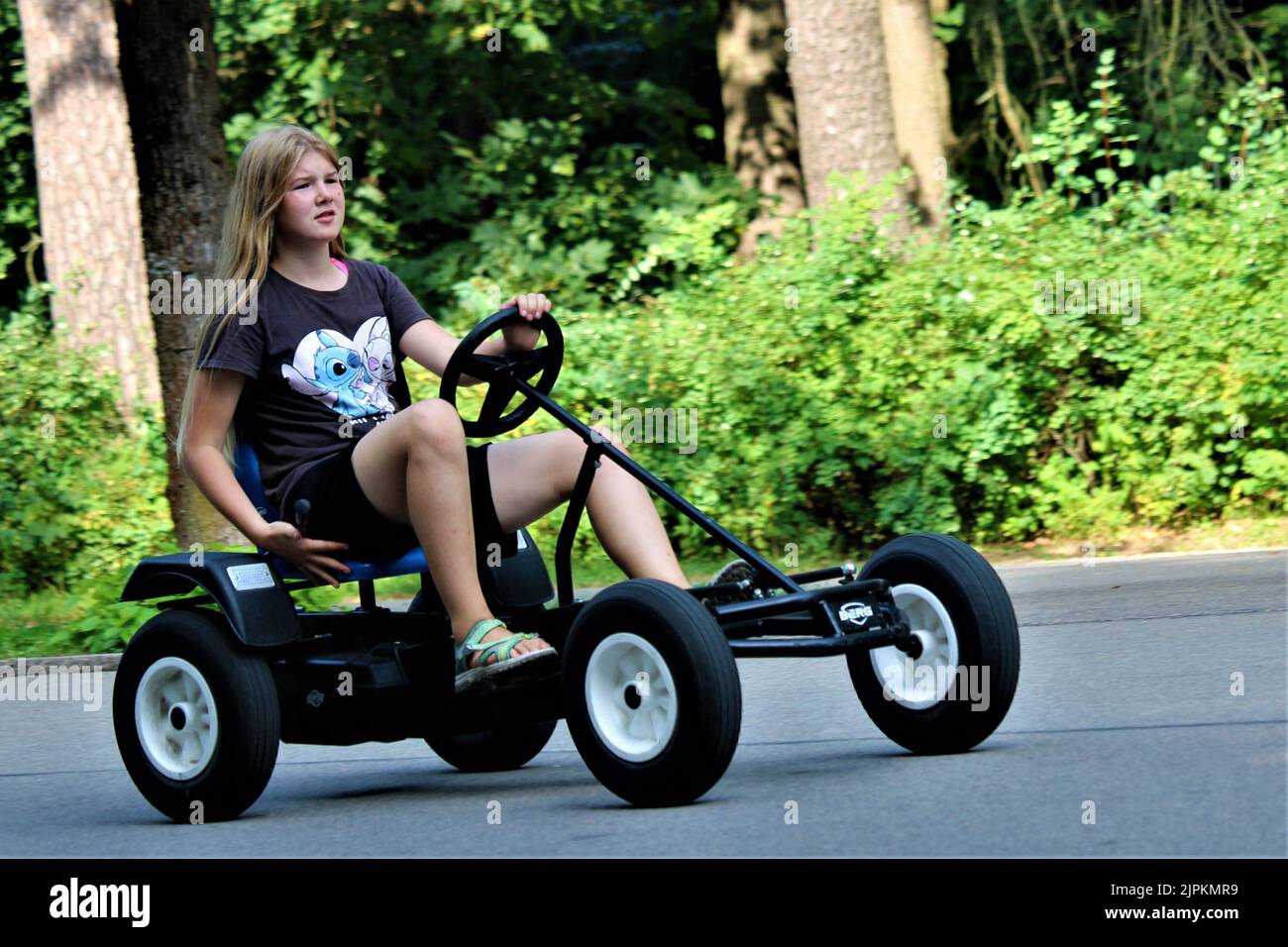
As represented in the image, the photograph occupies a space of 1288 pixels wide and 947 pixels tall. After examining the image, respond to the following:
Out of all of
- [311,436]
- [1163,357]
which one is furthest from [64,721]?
[1163,357]

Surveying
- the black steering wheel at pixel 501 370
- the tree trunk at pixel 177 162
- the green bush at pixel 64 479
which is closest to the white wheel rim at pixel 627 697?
the black steering wheel at pixel 501 370

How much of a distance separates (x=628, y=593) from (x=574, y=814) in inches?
21.8

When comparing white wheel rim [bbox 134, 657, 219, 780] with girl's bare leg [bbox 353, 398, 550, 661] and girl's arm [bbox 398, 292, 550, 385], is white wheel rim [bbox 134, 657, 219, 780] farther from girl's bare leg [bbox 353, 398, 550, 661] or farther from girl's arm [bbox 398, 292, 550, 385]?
girl's arm [bbox 398, 292, 550, 385]

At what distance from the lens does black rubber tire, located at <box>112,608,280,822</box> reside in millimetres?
4516

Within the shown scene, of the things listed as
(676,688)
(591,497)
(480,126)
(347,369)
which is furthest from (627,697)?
(480,126)

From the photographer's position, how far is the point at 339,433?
4844mm

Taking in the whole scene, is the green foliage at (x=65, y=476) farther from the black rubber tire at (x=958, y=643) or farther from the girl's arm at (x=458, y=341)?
the black rubber tire at (x=958, y=643)

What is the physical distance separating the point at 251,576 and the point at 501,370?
81cm

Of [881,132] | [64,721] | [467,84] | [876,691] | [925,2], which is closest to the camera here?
[876,691]

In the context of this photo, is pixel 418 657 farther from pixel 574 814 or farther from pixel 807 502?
pixel 807 502

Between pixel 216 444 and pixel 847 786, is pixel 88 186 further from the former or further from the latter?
pixel 847 786

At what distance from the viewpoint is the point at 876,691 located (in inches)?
182

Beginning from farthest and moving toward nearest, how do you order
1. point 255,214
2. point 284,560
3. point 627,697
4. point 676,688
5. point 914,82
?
point 914,82 < point 255,214 < point 284,560 < point 627,697 < point 676,688

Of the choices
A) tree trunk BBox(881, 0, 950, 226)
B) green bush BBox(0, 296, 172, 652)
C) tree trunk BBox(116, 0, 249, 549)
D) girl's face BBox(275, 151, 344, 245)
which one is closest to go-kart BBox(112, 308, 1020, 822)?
girl's face BBox(275, 151, 344, 245)
